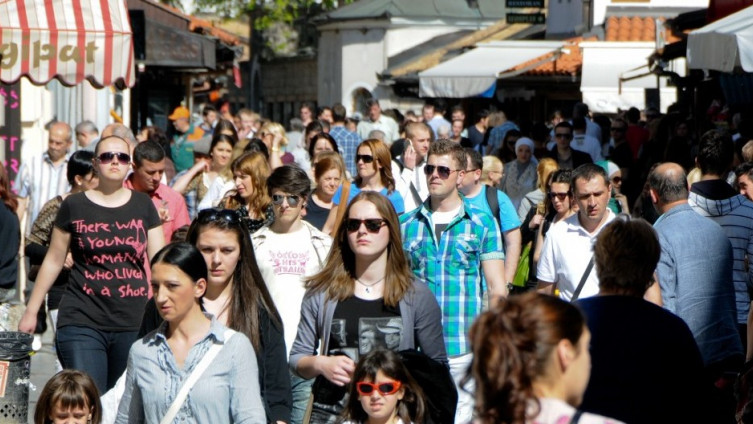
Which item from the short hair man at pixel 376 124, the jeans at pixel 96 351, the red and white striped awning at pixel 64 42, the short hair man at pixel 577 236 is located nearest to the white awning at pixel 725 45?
the short hair man at pixel 577 236

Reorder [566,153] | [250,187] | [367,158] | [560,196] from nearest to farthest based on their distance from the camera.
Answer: [250,187], [560,196], [367,158], [566,153]

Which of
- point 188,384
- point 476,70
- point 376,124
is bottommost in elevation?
point 188,384

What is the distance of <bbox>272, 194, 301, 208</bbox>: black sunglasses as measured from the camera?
26.0 feet

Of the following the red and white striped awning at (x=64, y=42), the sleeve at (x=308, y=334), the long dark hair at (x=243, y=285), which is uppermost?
the red and white striped awning at (x=64, y=42)

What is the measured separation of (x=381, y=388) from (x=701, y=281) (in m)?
2.26

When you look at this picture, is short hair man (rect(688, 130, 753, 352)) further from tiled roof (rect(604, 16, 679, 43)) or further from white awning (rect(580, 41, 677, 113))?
tiled roof (rect(604, 16, 679, 43))

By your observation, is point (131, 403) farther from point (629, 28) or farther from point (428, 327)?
point (629, 28)

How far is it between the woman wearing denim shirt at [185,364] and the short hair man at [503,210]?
4.03 m

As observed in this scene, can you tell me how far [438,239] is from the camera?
7.53 m

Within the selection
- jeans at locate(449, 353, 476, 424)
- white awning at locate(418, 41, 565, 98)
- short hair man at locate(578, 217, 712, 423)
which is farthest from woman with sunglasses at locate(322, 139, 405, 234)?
white awning at locate(418, 41, 565, 98)

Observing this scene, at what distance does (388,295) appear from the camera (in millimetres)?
6059

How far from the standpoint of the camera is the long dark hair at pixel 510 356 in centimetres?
329

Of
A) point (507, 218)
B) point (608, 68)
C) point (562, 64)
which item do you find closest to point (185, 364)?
point (507, 218)

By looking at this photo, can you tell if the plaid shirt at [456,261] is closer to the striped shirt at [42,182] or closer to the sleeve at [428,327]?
the sleeve at [428,327]
